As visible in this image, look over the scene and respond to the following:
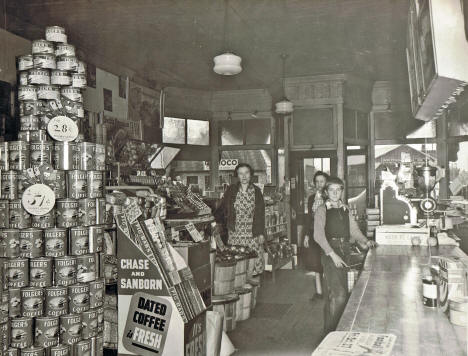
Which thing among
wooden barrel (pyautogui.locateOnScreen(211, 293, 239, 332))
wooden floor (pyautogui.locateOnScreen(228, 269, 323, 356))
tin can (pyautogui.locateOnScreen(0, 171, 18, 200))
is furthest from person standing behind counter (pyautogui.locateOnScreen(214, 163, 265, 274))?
tin can (pyautogui.locateOnScreen(0, 171, 18, 200))

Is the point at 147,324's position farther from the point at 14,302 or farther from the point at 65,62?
the point at 65,62

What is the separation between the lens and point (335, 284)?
12.1ft

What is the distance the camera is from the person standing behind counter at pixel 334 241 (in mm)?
3632

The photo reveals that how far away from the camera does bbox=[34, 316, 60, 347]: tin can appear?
2904mm

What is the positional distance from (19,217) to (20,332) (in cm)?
73

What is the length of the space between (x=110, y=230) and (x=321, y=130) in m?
5.72

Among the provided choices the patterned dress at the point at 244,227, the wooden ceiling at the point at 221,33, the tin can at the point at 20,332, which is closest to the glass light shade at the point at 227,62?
the wooden ceiling at the point at 221,33

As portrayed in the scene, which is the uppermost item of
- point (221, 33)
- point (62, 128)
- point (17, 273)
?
point (221, 33)

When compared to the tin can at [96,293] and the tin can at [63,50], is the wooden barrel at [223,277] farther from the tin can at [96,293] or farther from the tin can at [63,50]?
the tin can at [63,50]

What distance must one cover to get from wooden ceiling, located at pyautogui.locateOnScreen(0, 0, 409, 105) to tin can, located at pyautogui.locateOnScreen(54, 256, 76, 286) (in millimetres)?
2937

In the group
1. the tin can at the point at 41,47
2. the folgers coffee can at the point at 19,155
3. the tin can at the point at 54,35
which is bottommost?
the folgers coffee can at the point at 19,155

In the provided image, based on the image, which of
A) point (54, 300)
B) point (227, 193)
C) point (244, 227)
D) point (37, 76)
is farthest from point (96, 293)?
point (227, 193)

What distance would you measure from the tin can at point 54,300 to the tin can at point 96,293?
18 centimetres

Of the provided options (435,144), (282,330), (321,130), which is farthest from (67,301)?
(435,144)
